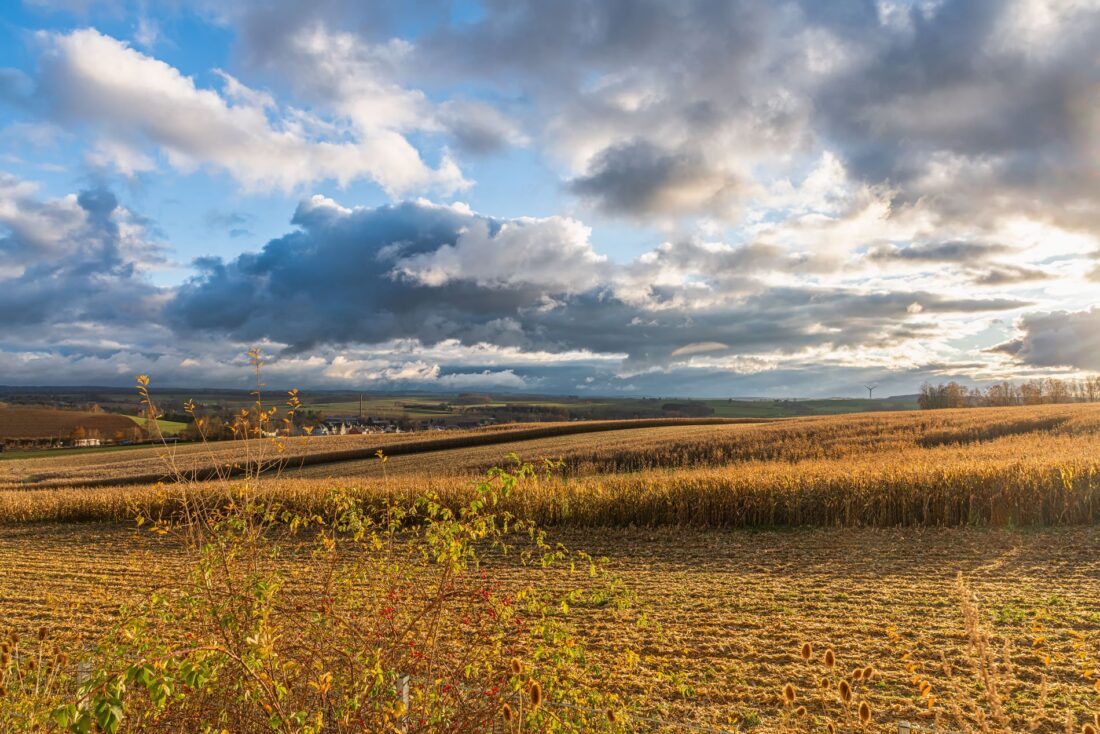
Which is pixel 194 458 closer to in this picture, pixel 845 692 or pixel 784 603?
pixel 784 603

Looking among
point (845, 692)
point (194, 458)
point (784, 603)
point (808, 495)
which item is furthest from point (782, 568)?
point (194, 458)

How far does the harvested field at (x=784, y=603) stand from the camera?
7191mm

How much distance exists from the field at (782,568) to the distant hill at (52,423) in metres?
65.7

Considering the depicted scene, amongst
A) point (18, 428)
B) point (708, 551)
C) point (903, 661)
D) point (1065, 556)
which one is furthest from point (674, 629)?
point (18, 428)

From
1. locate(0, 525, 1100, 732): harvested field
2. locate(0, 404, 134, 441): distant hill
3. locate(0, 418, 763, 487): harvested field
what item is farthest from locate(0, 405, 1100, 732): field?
locate(0, 404, 134, 441): distant hill

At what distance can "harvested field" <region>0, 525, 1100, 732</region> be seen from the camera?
719 centimetres

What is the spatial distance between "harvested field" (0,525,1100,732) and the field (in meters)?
0.04

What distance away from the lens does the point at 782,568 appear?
1314 centimetres

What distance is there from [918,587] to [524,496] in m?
10.9

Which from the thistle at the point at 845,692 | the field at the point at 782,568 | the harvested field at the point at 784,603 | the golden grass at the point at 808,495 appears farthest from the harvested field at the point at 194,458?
the thistle at the point at 845,692

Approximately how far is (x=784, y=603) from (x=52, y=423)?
102 meters

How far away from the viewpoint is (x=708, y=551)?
15297 mm

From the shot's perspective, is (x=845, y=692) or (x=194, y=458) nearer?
(x=845, y=692)

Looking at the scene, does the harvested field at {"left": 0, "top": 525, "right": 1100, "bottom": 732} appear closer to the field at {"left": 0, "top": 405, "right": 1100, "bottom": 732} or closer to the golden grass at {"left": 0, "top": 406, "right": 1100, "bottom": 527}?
the field at {"left": 0, "top": 405, "right": 1100, "bottom": 732}
